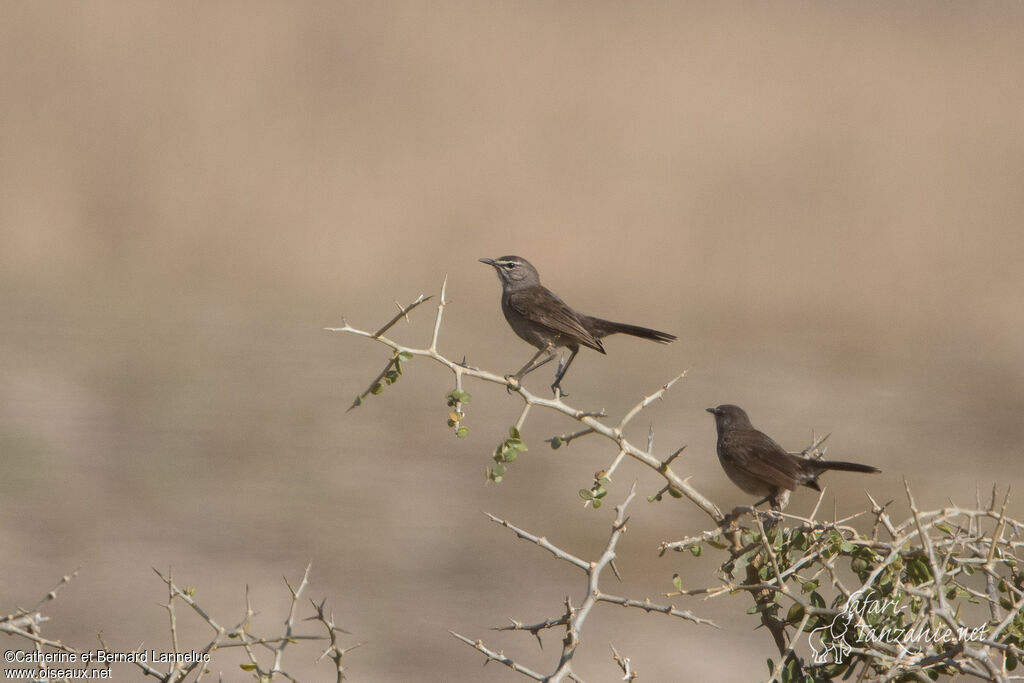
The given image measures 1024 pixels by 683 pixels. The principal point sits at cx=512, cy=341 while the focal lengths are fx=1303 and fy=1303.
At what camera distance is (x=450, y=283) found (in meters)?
17.2

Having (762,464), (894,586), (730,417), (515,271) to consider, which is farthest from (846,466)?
(515,271)

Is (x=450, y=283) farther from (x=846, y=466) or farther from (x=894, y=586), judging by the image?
(x=894, y=586)

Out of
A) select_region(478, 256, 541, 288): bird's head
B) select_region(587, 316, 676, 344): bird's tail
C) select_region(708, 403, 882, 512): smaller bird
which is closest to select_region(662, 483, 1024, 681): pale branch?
select_region(708, 403, 882, 512): smaller bird

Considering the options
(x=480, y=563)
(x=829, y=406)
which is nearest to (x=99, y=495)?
(x=480, y=563)

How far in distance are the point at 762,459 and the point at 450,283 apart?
12.0 meters

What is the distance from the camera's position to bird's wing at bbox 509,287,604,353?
650cm

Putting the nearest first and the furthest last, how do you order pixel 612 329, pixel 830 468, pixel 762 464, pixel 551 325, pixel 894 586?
pixel 894 586, pixel 830 468, pixel 762 464, pixel 551 325, pixel 612 329

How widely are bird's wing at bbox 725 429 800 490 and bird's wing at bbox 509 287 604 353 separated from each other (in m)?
0.96

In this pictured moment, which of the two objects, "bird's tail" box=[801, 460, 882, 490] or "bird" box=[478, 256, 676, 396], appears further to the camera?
"bird" box=[478, 256, 676, 396]

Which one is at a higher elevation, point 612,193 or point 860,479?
point 612,193

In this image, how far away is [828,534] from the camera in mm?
3721

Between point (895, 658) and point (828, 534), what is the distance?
0.39 metres

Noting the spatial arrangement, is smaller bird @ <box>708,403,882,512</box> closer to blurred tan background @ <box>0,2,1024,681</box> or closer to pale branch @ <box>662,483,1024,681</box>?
pale branch @ <box>662,483,1024,681</box>

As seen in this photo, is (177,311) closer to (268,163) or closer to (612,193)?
(268,163)
